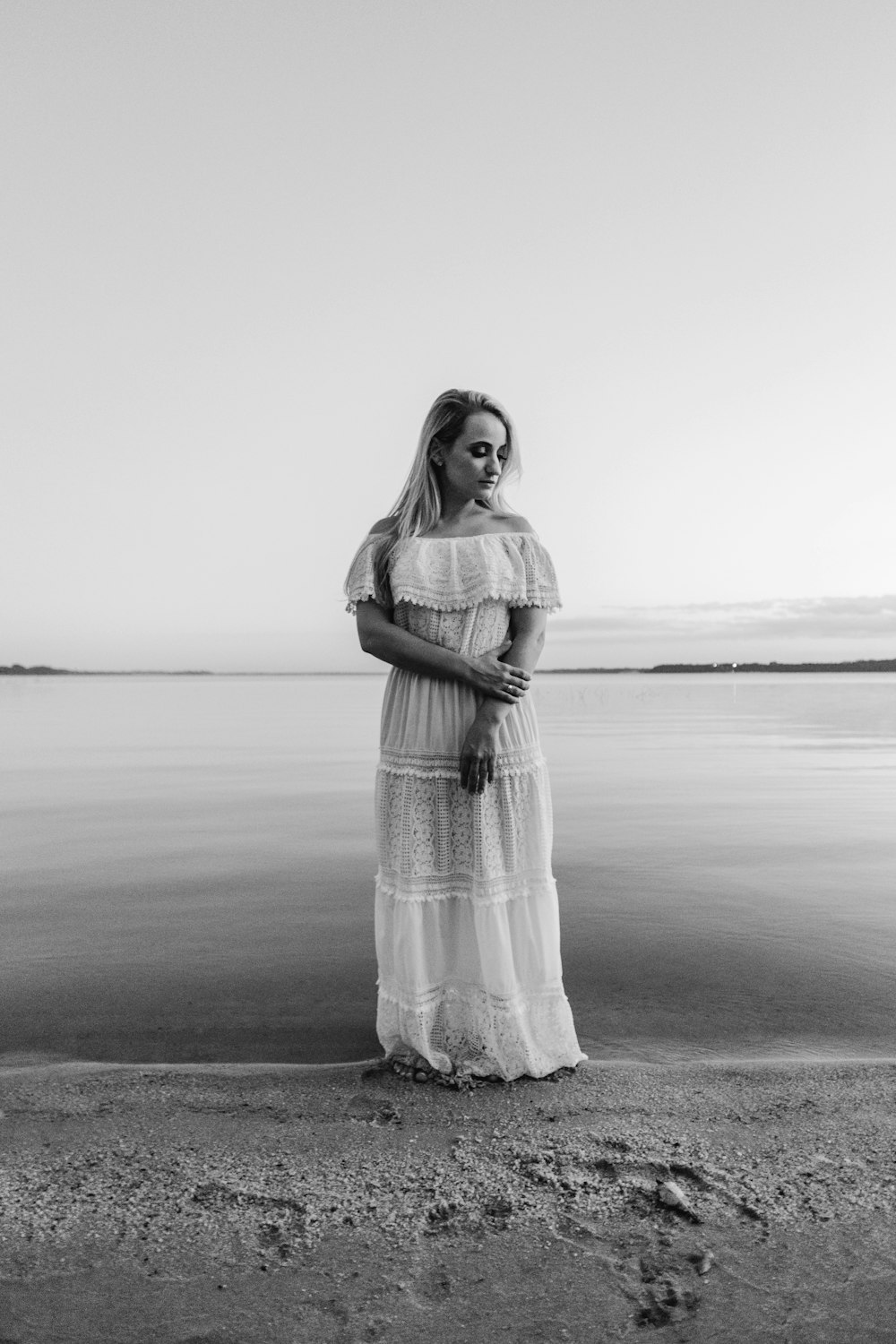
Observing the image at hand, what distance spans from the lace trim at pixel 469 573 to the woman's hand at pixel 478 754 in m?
0.49

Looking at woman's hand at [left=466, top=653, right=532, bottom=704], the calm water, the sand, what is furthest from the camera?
the calm water

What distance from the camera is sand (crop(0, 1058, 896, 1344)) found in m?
2.20

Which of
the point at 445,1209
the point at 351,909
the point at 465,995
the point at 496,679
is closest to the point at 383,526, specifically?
the point at 496,679

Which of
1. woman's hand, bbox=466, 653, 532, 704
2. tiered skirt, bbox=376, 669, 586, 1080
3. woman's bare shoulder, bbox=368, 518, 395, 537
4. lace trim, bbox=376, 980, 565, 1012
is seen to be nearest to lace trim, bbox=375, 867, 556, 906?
tiered skirt, bbox=376, 669, 586, 1080

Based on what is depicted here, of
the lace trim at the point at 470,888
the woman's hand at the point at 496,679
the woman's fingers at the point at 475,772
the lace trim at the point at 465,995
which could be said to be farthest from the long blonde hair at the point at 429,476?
the lace trim at the point at 465,995

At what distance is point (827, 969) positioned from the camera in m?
5.21

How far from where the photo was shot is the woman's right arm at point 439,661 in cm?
349

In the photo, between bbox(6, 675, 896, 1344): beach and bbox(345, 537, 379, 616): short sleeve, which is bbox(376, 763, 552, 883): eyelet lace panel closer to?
bbox(345, 537, 379, 616): short sleeve

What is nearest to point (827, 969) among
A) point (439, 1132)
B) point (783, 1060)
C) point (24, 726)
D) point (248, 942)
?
point (783, 1060)

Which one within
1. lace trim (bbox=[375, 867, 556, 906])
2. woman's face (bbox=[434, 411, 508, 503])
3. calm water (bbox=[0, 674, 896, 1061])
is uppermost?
woman's face (bbox=[434, 411, 508, 503])

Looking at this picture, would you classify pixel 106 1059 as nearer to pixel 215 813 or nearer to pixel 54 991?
pixel 54 991

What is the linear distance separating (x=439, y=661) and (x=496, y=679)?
23 centimetres

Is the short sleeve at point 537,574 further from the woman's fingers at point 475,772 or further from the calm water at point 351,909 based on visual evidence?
the calm water at point 351,909

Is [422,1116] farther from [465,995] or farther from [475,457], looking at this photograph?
[475,457]
